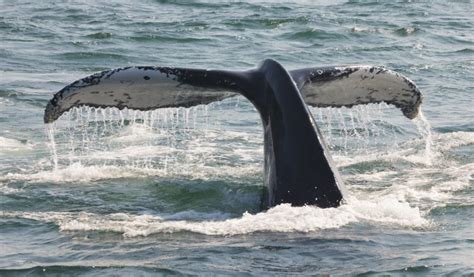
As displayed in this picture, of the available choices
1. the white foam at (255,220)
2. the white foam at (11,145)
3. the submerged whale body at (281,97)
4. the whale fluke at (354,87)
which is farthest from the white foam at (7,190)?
the whale fluke at (354,87)

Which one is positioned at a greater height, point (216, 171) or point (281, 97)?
point (281, 97)

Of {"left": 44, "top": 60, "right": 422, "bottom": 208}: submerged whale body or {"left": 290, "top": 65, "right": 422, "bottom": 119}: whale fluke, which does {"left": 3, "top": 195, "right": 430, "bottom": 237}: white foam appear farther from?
{"left": 290, "top": 65, "right": 422, "bottom": 119}: whale fluke

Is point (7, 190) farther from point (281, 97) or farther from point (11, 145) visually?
point (281, 97)

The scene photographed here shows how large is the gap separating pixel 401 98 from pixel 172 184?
102 inches

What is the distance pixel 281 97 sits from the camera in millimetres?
9570

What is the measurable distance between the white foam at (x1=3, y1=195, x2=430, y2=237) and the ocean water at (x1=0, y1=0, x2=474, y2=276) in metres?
0.02

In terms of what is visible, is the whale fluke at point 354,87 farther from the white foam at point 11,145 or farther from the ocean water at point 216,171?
the white foam at point 11,145

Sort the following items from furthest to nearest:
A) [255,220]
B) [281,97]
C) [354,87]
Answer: [354,87] < [281,97] < [255,220]

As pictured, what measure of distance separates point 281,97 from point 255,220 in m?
1.08

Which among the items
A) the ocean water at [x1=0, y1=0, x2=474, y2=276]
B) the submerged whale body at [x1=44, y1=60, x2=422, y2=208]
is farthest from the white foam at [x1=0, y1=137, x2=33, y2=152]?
the submerged whale body at [x1=44, y1=60, x2=422, y2=208]

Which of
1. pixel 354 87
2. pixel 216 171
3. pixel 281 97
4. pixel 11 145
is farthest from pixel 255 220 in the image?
pixel 11 145

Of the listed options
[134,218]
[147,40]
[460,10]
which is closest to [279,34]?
[147,40]

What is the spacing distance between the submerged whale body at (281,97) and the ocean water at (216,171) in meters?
0.18

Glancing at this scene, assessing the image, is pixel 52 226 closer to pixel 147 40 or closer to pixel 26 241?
pixel 26 241
